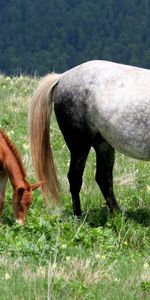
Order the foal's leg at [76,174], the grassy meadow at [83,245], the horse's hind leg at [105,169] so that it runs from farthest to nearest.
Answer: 1. the horse's hind leg at [105,169]
2. the foal's leg at [76,174]
3. the grassy meadow at [83,245]

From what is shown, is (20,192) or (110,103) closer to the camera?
(20,192)

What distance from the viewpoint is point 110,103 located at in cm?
861

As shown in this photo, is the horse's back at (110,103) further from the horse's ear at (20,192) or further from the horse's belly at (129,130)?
the horse's ear at (20,192)

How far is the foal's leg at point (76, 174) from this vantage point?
9094 millimetres

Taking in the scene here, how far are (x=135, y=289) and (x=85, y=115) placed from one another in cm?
332

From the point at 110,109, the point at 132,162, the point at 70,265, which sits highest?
the point at 110,109

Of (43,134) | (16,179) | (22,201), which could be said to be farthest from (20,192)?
(43,134)

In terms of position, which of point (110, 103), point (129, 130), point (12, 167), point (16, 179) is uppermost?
point (110, 103)

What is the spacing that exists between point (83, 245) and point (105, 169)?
2.09 meters

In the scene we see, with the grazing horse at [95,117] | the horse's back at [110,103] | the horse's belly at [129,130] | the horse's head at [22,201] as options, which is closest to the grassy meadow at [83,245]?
the horse's head at [22,201]

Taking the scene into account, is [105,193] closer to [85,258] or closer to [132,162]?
[132,162]

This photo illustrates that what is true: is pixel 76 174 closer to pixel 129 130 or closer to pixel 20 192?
pixel 129 130

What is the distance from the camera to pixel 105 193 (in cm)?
928

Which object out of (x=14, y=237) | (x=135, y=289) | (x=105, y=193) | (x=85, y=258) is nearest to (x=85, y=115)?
(x=105, y=193)
